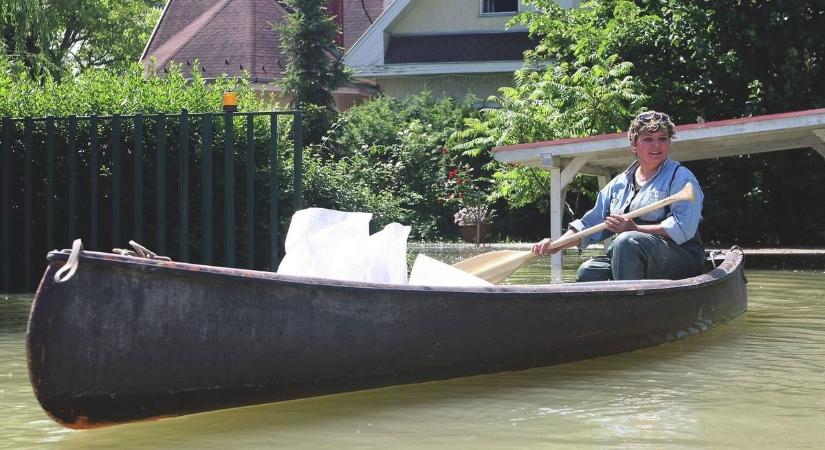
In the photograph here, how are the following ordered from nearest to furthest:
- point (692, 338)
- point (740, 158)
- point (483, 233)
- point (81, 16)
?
point (692, 338), point (740, 158), point (483, 233), point (81, 16)

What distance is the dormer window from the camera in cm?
3025

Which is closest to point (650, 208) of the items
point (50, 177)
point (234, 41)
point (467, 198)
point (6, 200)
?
point (50, 177)

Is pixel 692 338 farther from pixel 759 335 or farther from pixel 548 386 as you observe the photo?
pixel 548 386

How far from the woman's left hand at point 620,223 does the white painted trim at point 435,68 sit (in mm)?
19197

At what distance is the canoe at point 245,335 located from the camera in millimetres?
5691

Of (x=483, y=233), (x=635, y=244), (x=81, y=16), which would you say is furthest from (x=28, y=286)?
(x=81, y=16)

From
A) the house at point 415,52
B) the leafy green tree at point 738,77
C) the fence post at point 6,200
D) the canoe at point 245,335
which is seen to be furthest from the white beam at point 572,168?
the house at point 415,52

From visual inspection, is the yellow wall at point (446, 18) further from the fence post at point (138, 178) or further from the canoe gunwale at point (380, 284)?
the canoe gunwale at point (380, 284)

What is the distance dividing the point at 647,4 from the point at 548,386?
1736 cm

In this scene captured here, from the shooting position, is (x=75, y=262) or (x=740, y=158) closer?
(x=75, y=262)

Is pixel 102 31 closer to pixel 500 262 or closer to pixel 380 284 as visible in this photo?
pixel 500 262

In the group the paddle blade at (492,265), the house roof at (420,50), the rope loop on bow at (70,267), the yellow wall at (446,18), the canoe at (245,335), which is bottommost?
A: the canoe at (245,335)

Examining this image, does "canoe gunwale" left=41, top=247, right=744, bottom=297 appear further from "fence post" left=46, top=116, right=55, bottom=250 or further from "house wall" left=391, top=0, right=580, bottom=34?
"house wall" left=391, top=0, right=580, bottom=34

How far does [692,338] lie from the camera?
9.62 meters
